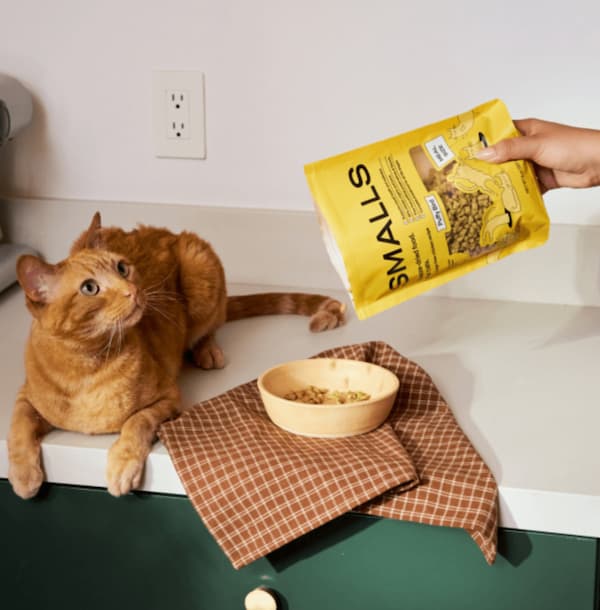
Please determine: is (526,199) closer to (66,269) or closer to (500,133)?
(500,133)

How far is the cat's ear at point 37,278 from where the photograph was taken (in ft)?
3.43

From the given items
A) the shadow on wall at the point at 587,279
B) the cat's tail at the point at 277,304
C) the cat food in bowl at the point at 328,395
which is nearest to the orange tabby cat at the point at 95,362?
the cat food in bowl at the point at 328,395

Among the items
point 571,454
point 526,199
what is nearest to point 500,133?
point 526,199

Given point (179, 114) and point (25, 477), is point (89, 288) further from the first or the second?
point (179, 114)

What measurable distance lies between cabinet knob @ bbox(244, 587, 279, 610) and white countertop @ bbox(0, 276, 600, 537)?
6.1 inches

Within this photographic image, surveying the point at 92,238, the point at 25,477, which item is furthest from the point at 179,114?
the point at 25,477

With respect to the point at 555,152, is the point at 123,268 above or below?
below

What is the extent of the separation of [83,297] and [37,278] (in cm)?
5

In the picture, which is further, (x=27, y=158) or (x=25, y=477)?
(x=27, y=158)

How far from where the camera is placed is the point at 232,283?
1729 mm

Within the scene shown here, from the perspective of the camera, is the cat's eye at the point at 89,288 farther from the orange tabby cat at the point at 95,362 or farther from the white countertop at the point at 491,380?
the white countertop at the point at 491,380

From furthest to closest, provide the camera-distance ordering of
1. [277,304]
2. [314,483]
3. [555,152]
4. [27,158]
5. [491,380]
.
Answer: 1. [27,158]
2. [277,304]
3. [491,380]
4. [555,152]
5. [314,483]

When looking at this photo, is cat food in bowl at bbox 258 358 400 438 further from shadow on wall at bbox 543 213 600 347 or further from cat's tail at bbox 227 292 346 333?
shadow on wall at bbox 543 213 600 347

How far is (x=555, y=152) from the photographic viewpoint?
117cm
